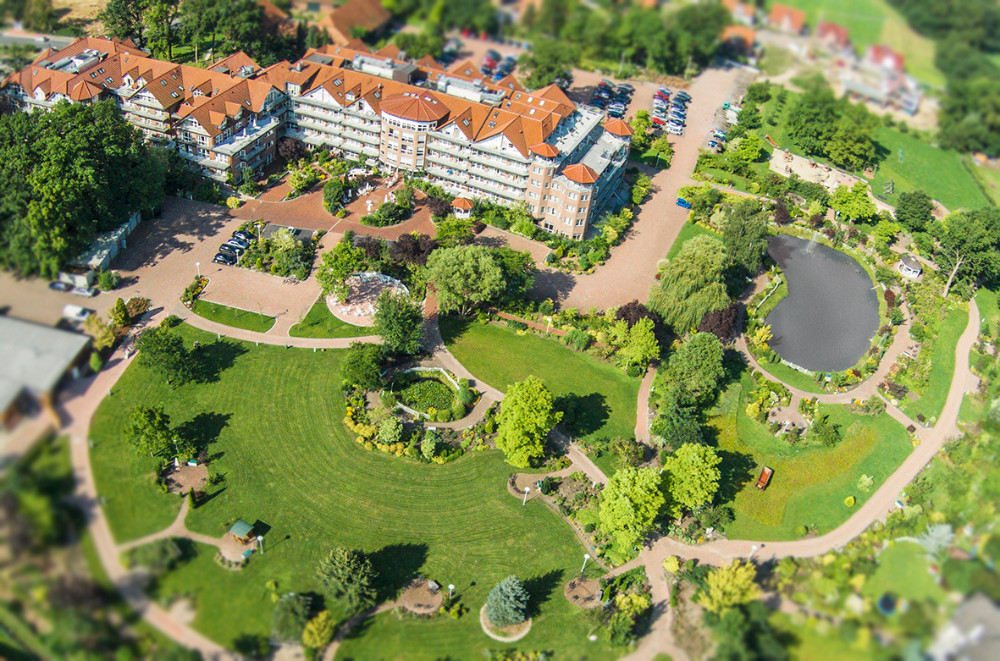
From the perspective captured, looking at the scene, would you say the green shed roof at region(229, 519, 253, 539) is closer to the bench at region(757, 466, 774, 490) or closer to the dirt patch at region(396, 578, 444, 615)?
the dirt patch at region(396, 578, 444, 615)

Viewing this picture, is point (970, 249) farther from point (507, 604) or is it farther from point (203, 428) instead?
point (203, 428)

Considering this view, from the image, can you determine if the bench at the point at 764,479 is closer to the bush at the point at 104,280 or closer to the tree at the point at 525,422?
the tree at the point at 525,422

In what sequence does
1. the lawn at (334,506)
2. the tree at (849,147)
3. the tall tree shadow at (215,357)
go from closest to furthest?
the lawn at (334,506) → the tall tree shadow at (215,357) → the tree at (849,147)

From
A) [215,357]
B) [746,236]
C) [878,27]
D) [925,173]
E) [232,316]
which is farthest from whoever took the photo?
[878,27]

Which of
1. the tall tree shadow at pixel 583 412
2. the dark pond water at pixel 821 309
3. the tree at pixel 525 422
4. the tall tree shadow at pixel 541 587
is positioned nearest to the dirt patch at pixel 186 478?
the tree at pixel 525 422

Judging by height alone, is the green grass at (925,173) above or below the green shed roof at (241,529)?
above

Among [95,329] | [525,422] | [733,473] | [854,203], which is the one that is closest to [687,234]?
[854,203]
